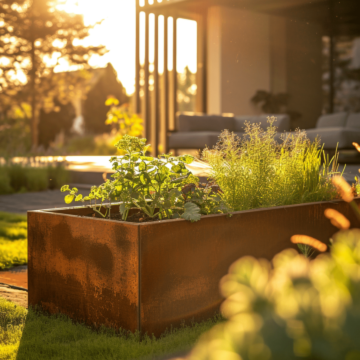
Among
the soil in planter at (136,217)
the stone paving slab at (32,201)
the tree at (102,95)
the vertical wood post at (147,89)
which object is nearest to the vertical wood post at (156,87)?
the vertical wood post at (147,89)

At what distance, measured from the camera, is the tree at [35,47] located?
15.6 meters

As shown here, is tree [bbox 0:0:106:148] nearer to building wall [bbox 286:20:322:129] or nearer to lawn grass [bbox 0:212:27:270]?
building wall [bbox 286:20:322:129]

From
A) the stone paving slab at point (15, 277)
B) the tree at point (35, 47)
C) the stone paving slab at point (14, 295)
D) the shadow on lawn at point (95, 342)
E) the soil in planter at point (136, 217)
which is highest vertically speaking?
the tree at point (35, 47)

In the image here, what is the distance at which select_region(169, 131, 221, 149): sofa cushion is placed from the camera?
7336 millimetres

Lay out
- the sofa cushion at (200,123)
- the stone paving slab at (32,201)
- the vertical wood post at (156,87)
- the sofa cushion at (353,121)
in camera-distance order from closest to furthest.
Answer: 1. the stone paving slab at (32,201)
2. the sofa cushion at (353,121)
3. the sofa cushion at (200,123)
4. the vertical wood post at (156,87)

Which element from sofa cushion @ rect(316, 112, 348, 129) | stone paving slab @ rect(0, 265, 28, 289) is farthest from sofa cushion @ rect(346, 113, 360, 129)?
stone paving slab @ rect(0, 265, 28, 289)

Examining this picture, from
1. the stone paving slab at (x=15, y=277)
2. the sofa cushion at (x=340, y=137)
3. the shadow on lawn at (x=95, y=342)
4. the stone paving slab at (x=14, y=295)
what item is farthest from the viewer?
the sofa cushion at (x=340, y=137)

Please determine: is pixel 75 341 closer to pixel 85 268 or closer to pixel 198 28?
→ pixel 85 268

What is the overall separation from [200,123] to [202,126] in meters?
0.06

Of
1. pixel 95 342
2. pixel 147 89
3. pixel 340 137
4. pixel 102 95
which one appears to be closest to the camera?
pixel 95 342

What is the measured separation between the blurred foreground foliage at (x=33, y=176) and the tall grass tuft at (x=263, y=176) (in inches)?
196

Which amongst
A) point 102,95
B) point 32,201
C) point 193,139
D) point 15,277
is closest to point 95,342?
point 15,277

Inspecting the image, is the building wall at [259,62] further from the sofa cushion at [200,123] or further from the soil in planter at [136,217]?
the soil in planter at [136,217]

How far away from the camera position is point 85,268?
6.19 ft
